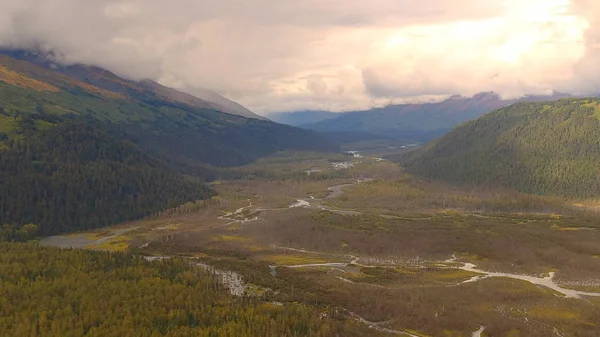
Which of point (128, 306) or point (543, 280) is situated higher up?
point (128, 306)

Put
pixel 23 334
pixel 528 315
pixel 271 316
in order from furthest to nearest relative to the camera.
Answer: pixel 528 315
pixel 271 316
pixel 23 334

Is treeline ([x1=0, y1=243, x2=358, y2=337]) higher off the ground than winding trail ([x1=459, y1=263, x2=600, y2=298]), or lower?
higher

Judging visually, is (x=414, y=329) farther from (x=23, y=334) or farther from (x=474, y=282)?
(x=23, y=334)

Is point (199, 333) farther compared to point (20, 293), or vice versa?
point (20, 293)

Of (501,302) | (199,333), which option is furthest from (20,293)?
(501,302)

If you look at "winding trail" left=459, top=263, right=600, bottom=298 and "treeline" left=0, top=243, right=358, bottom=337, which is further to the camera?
"winding trail" left=459, top=263, right=600, bottom=298

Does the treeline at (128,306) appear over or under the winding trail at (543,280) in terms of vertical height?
over

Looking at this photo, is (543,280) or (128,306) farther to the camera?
(543,280)

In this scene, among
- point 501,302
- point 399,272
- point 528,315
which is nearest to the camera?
point 528,315
